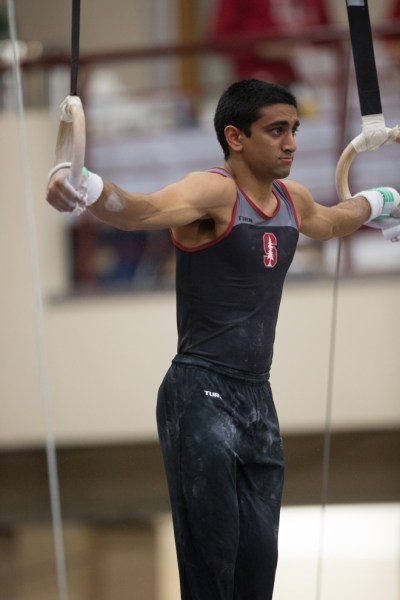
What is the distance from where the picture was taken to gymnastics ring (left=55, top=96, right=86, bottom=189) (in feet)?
5.25

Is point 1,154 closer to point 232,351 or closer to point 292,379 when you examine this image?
point 292,379

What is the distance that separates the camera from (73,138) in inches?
65.3

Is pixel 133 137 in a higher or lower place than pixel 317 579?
higher

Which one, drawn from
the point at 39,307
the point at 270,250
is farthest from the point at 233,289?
the point at 39,307

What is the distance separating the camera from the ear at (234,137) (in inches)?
71.8

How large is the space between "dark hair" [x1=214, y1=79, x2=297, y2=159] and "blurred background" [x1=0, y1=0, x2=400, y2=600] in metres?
1.28

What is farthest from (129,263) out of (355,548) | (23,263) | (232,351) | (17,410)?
(232,351)

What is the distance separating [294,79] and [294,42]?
13cm

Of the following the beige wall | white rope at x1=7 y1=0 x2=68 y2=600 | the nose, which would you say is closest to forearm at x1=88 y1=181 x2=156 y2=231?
the nose

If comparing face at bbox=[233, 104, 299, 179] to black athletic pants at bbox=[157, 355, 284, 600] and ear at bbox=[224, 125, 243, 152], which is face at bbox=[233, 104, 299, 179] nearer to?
ear at bbox=[224, 125, 243, 152]

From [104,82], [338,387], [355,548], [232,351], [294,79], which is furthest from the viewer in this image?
[104,82]

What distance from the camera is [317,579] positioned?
2506 millimetres

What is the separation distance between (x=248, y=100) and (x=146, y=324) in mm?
1832

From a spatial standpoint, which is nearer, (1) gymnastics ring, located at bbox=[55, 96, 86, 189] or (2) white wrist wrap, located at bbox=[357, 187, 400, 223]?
(1) gymnastics ring, located at bbox=[55, 96, 86, 189]
